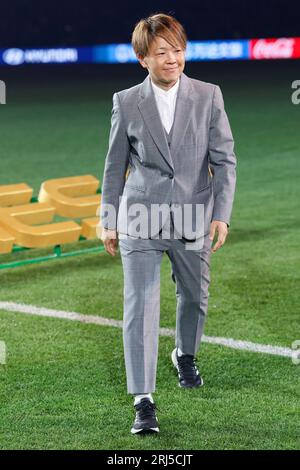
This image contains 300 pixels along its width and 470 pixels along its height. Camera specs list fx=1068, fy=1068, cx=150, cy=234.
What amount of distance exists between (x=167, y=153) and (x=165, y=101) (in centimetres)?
24

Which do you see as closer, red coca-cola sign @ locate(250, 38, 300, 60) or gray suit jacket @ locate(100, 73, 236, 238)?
gray suit jacket @ locate(100, 73, 236, 238)

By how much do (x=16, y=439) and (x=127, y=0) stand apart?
25098 millimetres

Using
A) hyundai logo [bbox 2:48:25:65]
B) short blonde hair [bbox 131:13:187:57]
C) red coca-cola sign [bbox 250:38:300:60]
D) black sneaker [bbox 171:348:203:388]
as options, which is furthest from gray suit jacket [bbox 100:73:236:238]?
red coca-cola sign [bbox 250:38:300:60]

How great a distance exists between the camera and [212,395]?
16.5 ft

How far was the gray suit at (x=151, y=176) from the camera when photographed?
455cm

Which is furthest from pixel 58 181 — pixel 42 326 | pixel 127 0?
pixel 127 0

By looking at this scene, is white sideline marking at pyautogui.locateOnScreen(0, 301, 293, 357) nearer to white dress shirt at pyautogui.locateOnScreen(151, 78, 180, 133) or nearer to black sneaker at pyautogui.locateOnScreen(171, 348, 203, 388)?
Result: black sneaker at pyautogui.locateOnScreen(171, 348, 203, 388)

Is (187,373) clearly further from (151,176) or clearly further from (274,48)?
(274,48)

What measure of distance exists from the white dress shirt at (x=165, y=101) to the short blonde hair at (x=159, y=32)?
8.6 inches

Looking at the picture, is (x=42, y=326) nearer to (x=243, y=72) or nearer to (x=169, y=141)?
(x=169, y=141)

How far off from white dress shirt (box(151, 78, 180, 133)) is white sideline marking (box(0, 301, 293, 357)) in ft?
5.44

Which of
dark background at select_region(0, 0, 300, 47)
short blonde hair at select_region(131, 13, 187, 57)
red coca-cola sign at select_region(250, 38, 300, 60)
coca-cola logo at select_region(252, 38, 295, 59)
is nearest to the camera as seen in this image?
short blonde hair at select_region(131, 13, 187, 57)

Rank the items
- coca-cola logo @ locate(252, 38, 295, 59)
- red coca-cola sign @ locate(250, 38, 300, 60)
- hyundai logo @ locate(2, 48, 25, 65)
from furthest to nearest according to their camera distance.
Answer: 1. coca-cola logo @ locate(252, 38, 295, 59)
2. red coca-cola sign @ locate(250, 38, 300, 60)
3. hyundai logo @ locate(2, 48, 25, 65)

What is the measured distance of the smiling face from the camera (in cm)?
438
